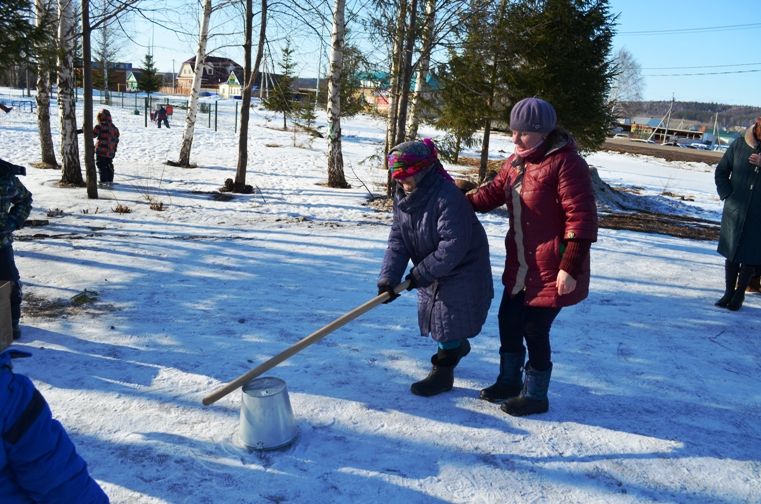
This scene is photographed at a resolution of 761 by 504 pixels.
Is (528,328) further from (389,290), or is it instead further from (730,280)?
(730,280)

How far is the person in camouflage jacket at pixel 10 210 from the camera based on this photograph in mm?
3371

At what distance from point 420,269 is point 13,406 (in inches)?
76.7

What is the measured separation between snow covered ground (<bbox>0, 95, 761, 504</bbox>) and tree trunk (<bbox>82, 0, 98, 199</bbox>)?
7.06 ft

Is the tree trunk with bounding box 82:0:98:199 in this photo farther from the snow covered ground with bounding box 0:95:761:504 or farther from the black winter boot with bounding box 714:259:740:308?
the black winter boot with bounding box 714:259:740:308

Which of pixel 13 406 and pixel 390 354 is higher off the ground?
pixel 13 406

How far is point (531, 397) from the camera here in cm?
315

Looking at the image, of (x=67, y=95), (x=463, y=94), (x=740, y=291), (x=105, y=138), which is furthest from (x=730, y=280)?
(x=67, y=95)

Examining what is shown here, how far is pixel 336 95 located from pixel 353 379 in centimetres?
1000

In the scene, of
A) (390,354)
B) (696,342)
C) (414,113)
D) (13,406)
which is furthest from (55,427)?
(414,113)

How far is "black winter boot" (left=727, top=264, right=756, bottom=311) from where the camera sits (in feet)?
17.1

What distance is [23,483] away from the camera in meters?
1.53

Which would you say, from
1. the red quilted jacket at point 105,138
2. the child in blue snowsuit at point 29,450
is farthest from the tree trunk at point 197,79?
the child in blue snowsuit at point 29,450

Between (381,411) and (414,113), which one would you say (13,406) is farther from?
(414,113)

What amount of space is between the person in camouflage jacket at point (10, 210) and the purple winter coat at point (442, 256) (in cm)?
232
